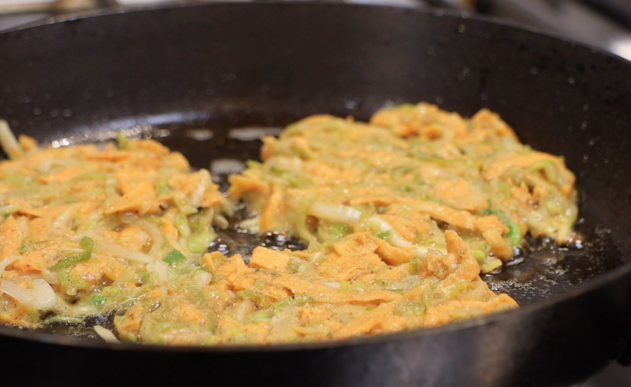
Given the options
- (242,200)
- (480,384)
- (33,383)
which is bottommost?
(480,384)

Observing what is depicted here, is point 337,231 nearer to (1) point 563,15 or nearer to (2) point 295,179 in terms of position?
(2) point 295,179

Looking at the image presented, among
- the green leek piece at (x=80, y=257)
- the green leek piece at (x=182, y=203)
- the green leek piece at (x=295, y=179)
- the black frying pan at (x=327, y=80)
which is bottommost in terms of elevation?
the green leek piece at (x=80, y=257)

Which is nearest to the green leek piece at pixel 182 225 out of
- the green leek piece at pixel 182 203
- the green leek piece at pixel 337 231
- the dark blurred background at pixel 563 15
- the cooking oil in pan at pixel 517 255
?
the green leek piece at pixel 182 203

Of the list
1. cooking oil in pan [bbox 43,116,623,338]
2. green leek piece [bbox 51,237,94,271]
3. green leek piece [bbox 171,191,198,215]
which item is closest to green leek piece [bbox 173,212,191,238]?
green leek piece [bbox 171,191,198,215]

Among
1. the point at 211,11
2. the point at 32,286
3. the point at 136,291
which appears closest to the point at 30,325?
the point at 32,286

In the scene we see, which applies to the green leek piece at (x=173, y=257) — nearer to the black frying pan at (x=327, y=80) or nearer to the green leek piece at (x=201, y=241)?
the green leek piece at (x=201, y=241)

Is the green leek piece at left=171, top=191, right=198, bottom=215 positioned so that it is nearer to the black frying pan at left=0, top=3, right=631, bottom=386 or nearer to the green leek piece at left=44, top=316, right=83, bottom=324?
the black frying pan at left=0, top=3, right=631, bottom=386

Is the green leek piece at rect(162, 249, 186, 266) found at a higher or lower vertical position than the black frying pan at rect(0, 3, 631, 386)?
lower

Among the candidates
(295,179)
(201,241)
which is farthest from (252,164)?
(201,241)

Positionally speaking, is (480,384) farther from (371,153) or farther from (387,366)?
(371,153)

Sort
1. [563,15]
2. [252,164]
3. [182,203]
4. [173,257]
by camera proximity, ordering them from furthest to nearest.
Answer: [563,15] < [252,164] < [182,203] < [173,257]

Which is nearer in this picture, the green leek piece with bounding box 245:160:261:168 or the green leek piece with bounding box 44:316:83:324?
the green leek piece with bounding box 44:316:83:324
